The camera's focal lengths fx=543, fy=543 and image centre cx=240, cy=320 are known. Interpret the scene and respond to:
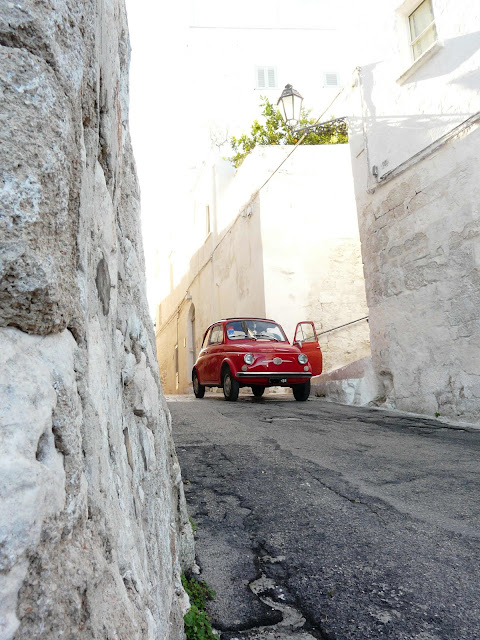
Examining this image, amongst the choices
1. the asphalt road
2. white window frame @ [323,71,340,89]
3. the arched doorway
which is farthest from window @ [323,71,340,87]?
the asphalt road

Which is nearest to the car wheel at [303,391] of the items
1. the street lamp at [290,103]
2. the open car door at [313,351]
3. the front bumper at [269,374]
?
the front bumper at [269,374]

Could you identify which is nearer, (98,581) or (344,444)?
(98,581)

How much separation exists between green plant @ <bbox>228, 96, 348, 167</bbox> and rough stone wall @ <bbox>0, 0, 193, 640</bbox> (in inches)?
617

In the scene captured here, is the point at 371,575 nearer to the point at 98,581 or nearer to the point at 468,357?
the point at 98,581

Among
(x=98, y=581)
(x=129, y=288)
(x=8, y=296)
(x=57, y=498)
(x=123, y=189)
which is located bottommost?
(x=98, y=581)

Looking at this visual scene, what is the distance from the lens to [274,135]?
56.0ft

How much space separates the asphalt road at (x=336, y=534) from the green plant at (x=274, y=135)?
12858 mm

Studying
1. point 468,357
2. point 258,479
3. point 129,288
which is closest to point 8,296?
point 129,288

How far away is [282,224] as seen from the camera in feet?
44.3

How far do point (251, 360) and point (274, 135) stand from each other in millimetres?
10348

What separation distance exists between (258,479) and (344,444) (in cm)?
144

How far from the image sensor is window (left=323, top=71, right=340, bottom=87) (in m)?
23.3

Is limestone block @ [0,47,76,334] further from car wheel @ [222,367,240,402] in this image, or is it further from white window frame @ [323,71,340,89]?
white window frame @ [323,71,340,89]

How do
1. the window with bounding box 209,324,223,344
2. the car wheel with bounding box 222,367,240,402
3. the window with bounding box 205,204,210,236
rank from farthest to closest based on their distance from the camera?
the window with bounding box 205,204,210,236 → the window with bounding box 209,324,223,344 → the car wheel with bounding box 222,367,240,402
